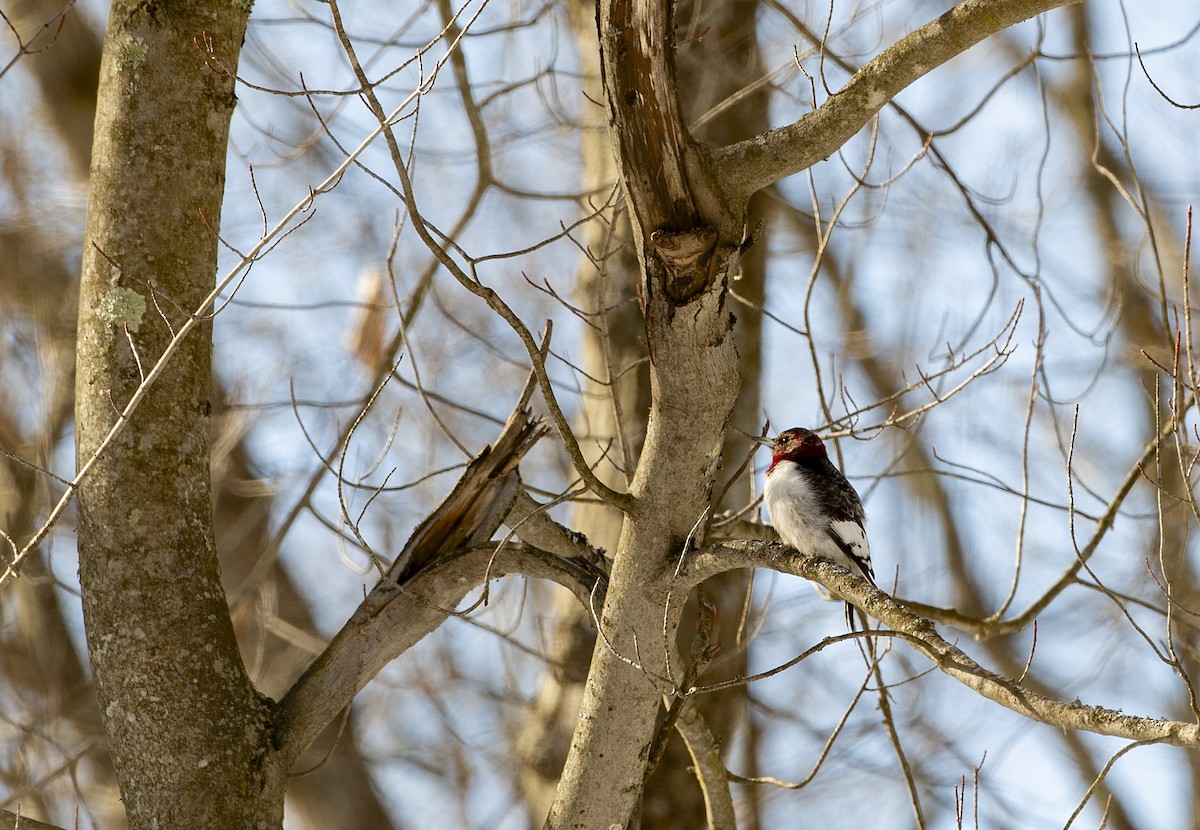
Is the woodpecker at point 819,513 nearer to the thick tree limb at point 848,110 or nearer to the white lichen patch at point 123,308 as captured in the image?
the thick tree limb at point 848,110

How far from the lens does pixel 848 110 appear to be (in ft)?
8.48

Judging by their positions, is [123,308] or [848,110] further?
[123,308]

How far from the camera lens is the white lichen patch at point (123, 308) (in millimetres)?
2994

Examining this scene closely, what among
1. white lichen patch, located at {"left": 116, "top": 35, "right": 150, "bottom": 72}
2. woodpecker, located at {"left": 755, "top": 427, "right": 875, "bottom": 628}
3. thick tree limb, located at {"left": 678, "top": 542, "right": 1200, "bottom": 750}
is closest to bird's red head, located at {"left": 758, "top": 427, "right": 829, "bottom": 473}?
woodpecker, located at {"left": 755, "top": 427, "right": 875, "bottom": 628}

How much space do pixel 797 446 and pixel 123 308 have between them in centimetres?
259

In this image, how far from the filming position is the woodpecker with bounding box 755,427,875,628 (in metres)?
4.03

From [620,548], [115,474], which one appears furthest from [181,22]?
[620,548]

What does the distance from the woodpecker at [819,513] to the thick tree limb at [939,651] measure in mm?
1177

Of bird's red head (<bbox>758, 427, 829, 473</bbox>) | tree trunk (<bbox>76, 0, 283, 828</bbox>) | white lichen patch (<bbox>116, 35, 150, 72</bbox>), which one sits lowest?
tree trunk (<bbox>76, 0, 283, 828</bbox>)

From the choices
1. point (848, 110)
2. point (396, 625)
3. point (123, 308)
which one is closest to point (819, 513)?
point (396, 625)

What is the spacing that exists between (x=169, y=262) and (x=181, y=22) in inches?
26.1

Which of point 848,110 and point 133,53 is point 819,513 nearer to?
point 848,110

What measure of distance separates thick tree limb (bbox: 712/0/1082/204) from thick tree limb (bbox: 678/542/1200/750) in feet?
2.70

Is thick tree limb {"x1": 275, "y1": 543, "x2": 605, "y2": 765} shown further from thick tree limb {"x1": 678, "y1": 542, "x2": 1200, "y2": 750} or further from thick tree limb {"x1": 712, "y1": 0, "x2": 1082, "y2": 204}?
thick tree limb {"x1": 712, "y1": 0, "x2": 1082, "y2": 204}
